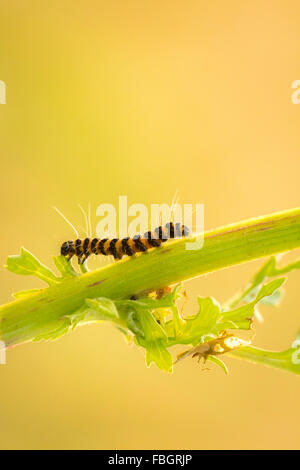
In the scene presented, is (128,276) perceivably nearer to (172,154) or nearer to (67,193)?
(67,193)

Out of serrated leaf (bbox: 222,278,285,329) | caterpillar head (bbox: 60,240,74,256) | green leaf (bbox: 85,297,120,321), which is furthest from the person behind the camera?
caterpillar head (bbox: 60,240,74,256)

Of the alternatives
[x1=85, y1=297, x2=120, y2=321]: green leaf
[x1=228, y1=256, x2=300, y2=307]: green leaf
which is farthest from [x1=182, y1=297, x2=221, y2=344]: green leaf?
[x1=228, y1=256, x2=300, y2=307]: green leaf

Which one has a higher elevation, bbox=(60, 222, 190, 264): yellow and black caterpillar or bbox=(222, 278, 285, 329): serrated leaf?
bbox=(60, 222, 190, 264): yellow and black caterpillar

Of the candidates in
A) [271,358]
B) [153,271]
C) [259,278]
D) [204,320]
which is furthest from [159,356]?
[259,278]

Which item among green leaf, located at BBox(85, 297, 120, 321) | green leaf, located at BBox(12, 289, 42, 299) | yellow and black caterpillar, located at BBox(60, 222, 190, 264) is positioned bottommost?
green leaf, located at BBox(85, 297, 120, 321)

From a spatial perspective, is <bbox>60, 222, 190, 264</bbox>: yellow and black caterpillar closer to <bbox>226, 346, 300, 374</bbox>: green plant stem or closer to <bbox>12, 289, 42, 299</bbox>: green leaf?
<bbox>12, 289, 42, 299</bbox>: green leaf

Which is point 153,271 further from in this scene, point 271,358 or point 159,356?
point 271,358
